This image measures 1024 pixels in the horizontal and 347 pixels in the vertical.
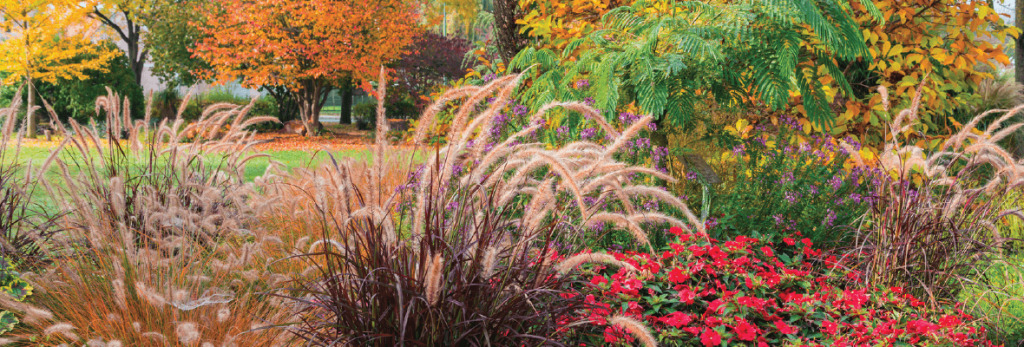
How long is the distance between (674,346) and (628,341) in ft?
0.73

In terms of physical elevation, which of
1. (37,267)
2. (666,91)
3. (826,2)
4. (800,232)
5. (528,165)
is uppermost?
(826,2)

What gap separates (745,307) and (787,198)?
1245mm

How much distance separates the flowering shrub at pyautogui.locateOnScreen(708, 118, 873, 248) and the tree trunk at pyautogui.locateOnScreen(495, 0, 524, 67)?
7.60 feet

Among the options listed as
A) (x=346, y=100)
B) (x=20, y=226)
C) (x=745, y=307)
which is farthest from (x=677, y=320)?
(x=346, y=100)

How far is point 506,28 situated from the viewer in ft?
19.1

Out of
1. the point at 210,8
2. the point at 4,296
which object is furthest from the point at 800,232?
the point at 210,8

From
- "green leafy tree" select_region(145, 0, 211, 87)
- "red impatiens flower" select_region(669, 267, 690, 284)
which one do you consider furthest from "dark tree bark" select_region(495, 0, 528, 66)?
"green leafy tree" select_region(145, 0, 211, 87)

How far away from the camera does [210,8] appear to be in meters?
16.9

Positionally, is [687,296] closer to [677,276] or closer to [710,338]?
[677,276]

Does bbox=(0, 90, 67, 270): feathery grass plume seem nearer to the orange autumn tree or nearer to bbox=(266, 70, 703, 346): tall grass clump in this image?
bbox=(266, 70, 703, 346): tall grass clump

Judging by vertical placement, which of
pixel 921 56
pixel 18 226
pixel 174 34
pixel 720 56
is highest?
pixel 174 34

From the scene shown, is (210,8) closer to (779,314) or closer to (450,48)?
(450,48)

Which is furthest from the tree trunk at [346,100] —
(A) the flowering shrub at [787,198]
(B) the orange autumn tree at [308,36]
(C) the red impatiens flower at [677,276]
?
(C) the red impatiens flower at [677,276]

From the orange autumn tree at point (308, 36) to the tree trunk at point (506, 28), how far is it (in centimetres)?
911
